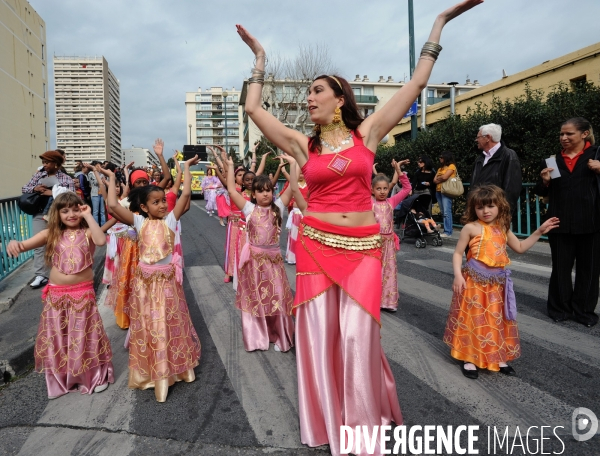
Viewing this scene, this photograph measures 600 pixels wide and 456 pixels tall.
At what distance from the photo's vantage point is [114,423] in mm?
2984

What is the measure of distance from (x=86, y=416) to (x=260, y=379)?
4.25ft

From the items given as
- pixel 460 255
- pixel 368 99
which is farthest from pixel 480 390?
pixel 368 99

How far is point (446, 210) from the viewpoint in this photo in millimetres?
11430

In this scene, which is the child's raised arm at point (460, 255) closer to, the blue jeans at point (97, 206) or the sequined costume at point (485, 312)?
the sequined costume at point (485, 312)

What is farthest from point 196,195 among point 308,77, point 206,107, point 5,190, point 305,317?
point 206,107

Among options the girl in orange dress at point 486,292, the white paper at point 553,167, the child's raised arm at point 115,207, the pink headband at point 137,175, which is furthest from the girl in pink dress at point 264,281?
the white paper at point 553,167

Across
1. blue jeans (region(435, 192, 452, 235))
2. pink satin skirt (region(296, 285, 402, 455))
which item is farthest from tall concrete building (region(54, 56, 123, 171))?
pink satin skirt (region(296, 285, 402, 455))

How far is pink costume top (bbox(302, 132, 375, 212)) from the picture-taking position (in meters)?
2.58

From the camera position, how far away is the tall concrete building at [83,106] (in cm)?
14938

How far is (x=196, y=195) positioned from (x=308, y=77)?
41.2ft

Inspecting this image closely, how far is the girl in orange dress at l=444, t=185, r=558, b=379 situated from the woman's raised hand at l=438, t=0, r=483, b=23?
1543 mm

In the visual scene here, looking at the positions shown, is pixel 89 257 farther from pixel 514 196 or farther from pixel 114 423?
pixel 514 196

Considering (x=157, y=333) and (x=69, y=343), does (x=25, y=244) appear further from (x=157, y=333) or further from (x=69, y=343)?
(x=157, y=333)

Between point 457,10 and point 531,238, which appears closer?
point 457,10
